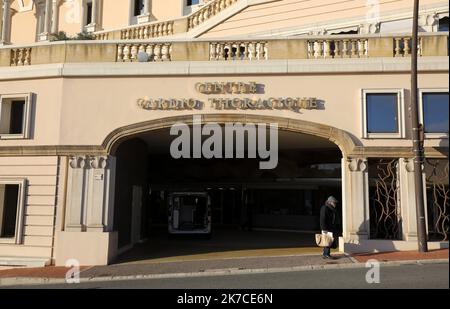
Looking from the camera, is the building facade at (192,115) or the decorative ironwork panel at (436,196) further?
the building facade at (192,115)

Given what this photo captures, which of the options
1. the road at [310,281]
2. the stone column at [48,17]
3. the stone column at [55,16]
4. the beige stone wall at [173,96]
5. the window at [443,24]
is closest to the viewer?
the road at [310,281]

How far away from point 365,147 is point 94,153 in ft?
24.3

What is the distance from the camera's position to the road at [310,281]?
8.48 m

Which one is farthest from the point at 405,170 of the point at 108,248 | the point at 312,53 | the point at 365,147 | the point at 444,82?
the point at 108,248

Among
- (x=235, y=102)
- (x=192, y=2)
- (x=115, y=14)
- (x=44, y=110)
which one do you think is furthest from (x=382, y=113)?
(x=115, y=14)

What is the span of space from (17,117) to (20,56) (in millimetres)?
1851

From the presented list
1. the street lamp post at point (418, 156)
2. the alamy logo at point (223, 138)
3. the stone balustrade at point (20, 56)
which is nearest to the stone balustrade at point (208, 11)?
the alamy logo at point (223, 138)

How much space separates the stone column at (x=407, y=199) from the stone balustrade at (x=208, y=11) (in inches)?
410

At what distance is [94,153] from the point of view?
43.2 feet

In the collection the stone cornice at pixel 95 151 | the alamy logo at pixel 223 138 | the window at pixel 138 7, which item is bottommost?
the stone cornice at pixel 95 151

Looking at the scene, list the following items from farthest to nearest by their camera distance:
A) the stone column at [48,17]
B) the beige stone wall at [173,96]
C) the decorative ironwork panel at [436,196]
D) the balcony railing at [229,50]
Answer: the stone column at [48,17]
the balcony railing at [229,50]
the beige stone wall at [173,96]
the decorative ironwork panel at [436,196]

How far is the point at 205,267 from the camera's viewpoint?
11.5 m

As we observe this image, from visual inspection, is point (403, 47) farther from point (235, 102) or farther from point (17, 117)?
point (17, 117)

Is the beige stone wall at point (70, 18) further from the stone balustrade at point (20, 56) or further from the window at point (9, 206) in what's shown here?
the window at point (9, 206)
